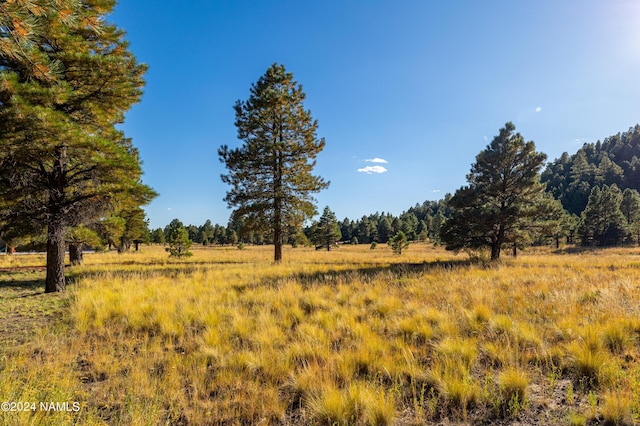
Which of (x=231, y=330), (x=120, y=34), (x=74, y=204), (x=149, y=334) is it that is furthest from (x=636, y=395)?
(x=120, y=34)

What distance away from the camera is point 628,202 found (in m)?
63.2

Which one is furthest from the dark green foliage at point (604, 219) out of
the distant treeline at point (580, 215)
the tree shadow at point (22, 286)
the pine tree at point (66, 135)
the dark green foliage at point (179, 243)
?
the tree shadow at point (22, 286)

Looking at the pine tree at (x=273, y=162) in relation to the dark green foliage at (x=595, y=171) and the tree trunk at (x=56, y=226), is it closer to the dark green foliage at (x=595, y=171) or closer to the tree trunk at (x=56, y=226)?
the tree trunk at (x=56, y=226)

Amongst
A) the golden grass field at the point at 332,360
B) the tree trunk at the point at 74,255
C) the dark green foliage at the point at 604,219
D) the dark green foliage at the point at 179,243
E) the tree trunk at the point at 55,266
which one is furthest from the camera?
the dark green foliage at the point at 604,219

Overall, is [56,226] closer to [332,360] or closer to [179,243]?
[332,360]

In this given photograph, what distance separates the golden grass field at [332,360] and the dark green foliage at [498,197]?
39.1 feet

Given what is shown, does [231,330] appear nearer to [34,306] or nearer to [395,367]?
[395,367]

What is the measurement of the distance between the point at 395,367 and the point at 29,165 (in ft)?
38.3

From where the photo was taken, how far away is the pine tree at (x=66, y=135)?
273 inches

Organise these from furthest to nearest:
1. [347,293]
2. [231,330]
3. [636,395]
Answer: [347,293]
[231,330]
[636,395]

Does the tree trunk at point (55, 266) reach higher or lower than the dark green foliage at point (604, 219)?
lower

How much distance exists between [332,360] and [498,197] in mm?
19853

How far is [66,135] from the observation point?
7.10m

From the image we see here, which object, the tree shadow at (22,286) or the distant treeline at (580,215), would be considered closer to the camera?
the tree shadow at (22,286)
